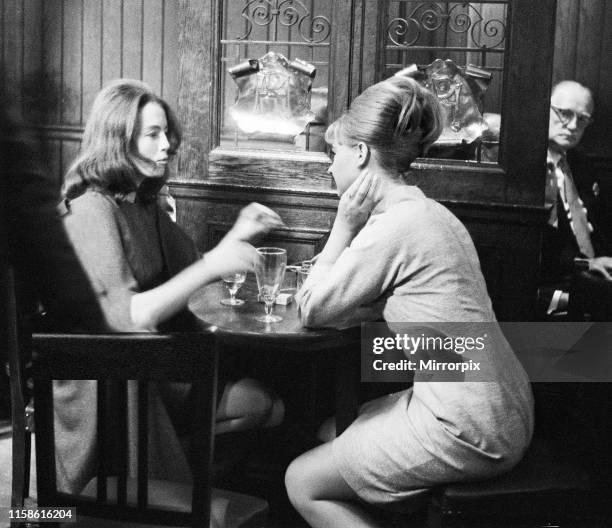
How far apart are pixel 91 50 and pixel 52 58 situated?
0.81ft

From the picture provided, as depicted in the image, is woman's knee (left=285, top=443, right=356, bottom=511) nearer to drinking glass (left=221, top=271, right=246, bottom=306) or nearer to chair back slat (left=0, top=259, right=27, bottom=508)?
drinking glass (left=221, top=271, right=246, bottom=306)

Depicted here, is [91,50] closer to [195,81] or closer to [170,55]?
[170,55]

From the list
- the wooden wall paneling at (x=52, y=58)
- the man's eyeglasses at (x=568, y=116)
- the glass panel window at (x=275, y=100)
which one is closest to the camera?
the glass panel window at (x=275, y=100)

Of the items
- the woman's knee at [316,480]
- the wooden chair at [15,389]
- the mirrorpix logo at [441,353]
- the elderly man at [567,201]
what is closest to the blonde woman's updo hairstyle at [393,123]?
the mirrorpix logo at [441,353]

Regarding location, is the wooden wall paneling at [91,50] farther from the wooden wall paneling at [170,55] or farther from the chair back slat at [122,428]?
the chair back slat at [122,428]

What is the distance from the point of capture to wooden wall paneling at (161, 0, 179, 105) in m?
4.63

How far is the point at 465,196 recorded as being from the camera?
3227 mm

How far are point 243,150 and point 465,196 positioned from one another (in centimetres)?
86

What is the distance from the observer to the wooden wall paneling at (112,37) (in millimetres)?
4750

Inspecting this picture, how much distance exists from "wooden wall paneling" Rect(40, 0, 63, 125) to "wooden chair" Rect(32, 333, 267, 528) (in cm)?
371

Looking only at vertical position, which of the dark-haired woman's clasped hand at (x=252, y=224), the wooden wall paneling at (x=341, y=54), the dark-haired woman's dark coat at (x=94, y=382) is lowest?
the dark-haired woman's dark coat at (x=94, y=382)

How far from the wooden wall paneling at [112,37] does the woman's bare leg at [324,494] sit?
3.20 metres

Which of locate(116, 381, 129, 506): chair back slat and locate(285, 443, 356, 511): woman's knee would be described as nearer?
locate(116, 381, 129, 506): chair back slat

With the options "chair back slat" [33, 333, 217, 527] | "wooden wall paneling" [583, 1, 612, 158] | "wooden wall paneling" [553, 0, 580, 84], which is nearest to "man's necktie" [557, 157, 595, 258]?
"wooden wall paneling" [583, 1, 612, 158]
